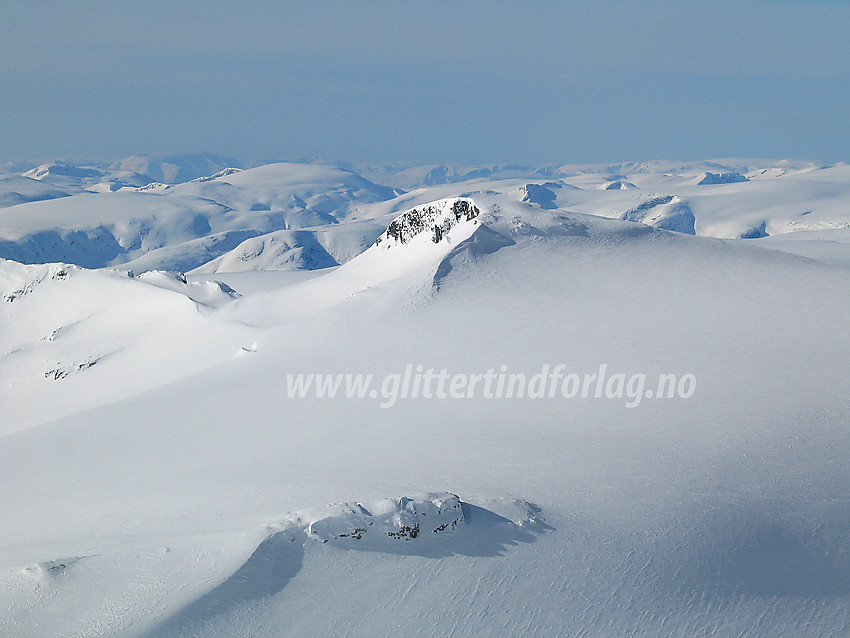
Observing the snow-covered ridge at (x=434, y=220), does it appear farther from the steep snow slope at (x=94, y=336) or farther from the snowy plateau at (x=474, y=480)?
the steep snow slope at (x=94, y=336)

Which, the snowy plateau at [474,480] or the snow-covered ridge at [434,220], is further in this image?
the snow-covered ridge at [434,220]

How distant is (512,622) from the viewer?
1366cm

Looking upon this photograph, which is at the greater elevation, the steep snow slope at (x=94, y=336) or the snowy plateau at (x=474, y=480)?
the snowy plateau at (x=474, y=480)

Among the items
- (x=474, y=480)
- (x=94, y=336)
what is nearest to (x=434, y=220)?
(x=94, y=336)

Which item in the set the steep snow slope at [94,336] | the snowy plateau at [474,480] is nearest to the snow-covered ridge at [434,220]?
the snowy plateau at [474,480]

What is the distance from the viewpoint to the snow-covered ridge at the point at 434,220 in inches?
1889

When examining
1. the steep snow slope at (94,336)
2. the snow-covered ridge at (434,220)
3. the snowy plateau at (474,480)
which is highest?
the snow-covered ridge at (434,220)

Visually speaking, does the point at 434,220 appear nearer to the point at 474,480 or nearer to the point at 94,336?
the point at 94,336

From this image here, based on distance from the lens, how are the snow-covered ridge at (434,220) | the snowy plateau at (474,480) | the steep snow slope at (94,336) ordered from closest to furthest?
the snowy plateau at (474,480), the steep snow slope at (94,336), the snow-covered ridge at (434,220)

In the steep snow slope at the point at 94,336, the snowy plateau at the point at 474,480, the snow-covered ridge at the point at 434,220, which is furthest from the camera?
the snow-covered ridge at the point at 434,220

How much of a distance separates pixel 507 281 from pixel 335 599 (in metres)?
26.6

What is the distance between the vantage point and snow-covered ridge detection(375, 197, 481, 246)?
48.0 meters

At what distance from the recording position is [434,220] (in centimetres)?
4956

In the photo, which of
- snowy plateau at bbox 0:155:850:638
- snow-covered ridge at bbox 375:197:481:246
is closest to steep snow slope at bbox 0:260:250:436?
snowy plateau at bbox 0:155:850:638
